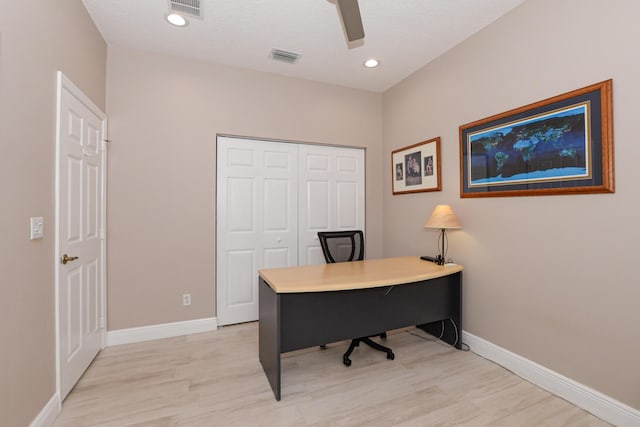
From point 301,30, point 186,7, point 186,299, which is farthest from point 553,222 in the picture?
point 186,299

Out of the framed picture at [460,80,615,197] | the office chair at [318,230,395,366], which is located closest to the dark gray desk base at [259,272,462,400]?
the office chair at [318,230,395,366]

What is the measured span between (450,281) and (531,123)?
1.45m

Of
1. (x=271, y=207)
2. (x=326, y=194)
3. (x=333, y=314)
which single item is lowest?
(x=333, y=314)

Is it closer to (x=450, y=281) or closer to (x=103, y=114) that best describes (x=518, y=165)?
(x=450, y=281)

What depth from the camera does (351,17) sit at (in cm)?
157

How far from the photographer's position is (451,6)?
7.33ft

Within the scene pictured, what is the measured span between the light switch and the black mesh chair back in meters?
2.01

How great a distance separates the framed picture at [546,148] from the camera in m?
1.76

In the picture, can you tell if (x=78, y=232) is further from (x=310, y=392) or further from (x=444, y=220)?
(x=444, y=220)

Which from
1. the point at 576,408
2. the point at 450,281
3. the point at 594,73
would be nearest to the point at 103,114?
the point at 450,281

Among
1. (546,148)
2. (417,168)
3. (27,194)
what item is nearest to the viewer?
(27,194)

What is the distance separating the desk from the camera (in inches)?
76.5

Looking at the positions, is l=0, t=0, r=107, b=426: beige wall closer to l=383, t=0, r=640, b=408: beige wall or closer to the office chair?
the office chair

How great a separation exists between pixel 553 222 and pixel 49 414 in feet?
11.5
